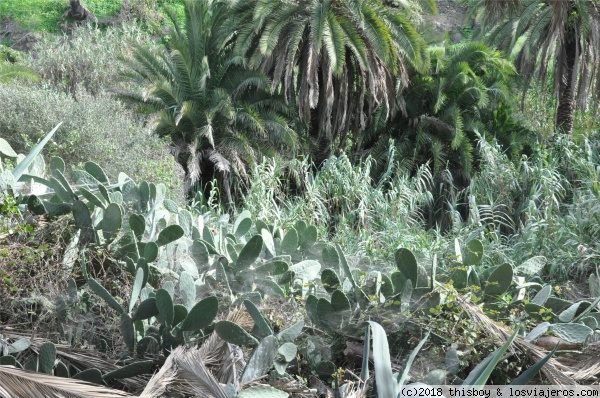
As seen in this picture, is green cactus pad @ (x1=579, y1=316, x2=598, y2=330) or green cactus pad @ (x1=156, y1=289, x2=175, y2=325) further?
green cactus pad @ (x1=579, y1=316, x2=598, y2=330)

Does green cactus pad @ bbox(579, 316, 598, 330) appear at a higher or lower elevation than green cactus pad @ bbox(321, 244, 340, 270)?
lower

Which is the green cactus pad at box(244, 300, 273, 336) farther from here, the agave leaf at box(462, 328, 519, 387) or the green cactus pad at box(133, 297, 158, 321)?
the agave leaf at box(462, 328, 519, 387)

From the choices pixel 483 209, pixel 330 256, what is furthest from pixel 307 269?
pixel 483 209

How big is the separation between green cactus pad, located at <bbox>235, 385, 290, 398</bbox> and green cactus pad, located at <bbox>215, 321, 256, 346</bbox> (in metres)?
0.22

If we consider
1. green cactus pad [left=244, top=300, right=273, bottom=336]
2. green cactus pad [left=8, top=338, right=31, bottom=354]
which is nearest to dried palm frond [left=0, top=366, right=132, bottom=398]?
green cactus pad [left=8, top=338, right=31, bottom=354]

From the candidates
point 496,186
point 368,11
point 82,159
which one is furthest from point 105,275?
point 368,11

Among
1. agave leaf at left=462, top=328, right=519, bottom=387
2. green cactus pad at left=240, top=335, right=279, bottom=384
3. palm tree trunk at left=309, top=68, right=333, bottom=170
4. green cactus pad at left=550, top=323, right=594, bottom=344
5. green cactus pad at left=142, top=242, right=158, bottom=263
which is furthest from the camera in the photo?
palm tree trunk at left=309, top=68, right=333, bottom=170

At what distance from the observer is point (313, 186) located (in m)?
10.6

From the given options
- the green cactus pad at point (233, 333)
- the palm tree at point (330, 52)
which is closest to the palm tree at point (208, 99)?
the palm tree at point (330, 52)

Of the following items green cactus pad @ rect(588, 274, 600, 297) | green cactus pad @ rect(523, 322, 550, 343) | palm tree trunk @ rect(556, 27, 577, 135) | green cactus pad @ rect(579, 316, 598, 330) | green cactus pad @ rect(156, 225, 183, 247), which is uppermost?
green cactus pad @ rect(156, 225, 183, 247)

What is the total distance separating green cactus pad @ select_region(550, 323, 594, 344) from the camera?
8.48 ft

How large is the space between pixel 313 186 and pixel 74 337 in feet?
26.2

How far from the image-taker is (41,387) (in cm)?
224

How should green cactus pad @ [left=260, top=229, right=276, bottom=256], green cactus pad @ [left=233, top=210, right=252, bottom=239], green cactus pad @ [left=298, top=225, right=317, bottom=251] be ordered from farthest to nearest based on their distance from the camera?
green cactus pad @ [left=233, top=210, right=252, bottom=239]
green cactus pad @ [left=298, top=225, right=317, bottom=251]
green cactus pad @ [left=260, top=229, right=276, bottom=256]
